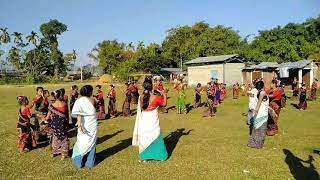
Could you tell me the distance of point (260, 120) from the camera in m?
9.91

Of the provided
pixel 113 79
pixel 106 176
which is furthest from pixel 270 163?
pixel 113 79

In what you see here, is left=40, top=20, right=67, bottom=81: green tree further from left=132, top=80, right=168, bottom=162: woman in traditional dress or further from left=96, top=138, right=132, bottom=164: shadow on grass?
left=132, top=80, right=168, bottom=162: woman in traditional dress

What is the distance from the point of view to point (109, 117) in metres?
17.8

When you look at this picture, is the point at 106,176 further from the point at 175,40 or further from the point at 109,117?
the point at 175,40

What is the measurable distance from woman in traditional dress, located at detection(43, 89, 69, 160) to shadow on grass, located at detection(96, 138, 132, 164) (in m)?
0.86

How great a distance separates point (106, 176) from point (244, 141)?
16.7ft

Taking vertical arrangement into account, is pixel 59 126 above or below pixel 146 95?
below

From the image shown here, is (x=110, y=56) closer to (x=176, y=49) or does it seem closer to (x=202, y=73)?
(x=176, y=49)

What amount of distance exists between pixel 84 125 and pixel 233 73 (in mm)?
32049

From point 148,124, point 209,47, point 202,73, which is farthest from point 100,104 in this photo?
point 209,47

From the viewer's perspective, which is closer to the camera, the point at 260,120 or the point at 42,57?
the point at 260,120

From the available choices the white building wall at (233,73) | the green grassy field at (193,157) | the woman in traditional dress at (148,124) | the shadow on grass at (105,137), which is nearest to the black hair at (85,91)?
the woman in traditional dress at (148,124)

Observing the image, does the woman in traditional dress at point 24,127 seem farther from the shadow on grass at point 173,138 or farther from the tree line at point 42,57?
the tree line at point 42,57

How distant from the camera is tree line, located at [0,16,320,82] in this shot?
149 ft
